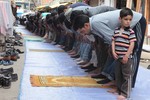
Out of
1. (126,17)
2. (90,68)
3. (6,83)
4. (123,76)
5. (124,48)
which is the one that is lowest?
(90,68)

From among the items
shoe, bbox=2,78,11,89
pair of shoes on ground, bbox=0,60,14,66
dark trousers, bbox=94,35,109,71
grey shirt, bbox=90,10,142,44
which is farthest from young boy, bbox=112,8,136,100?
pair of shoes on ground, bbox=0,60,14,66

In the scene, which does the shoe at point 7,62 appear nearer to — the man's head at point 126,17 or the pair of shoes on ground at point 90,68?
the pair of shoes on ground at point 90,68

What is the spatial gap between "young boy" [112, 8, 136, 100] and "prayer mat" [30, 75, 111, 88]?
0.70 m

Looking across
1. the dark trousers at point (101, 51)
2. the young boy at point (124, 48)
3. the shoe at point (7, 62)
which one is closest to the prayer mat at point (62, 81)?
the dark trousers at point (101, 51)

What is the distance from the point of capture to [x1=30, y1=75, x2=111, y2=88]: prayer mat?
233 inches

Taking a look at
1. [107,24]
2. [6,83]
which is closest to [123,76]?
[107,24]

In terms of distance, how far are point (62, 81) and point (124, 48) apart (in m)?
1.48

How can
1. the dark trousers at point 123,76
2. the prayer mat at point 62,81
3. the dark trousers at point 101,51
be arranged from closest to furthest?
the dark trousers at point 123,76 → the prayer mat at point 62,81 → the dark trousers at point 101,51

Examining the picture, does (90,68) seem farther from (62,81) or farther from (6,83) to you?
(6,83)

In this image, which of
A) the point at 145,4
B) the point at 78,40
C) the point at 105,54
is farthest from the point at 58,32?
the point at 105,54

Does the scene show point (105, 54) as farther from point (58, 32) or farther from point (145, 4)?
point (145, 4)

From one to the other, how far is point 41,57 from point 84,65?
6.22ft

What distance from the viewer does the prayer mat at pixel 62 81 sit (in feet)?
19.4

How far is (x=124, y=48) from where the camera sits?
5.18 meters
